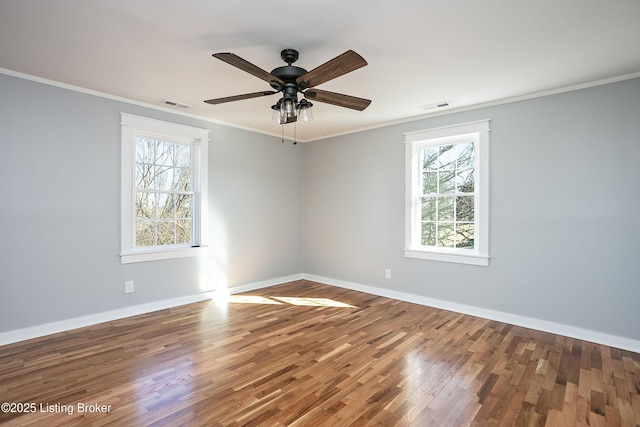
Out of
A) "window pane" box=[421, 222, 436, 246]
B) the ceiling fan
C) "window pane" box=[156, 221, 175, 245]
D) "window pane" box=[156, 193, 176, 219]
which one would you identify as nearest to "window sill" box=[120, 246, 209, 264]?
"window pane" box=[156, 221, 175, 245]

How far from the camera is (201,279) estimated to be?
175 inches

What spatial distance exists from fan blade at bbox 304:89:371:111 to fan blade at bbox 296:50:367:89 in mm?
102

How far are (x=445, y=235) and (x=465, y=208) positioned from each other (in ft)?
1.44

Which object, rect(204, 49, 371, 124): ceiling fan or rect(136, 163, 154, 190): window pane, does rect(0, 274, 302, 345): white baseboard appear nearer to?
rect(136, 163, 154, 190): window pane

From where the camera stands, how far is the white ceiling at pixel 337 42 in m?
2.03

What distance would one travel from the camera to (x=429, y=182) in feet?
14.5

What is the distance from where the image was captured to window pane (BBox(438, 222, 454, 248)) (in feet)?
13.8

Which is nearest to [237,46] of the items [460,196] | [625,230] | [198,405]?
[198,405]

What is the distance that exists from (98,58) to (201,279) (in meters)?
2.83

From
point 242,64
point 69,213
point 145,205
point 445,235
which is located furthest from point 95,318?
point 445,235

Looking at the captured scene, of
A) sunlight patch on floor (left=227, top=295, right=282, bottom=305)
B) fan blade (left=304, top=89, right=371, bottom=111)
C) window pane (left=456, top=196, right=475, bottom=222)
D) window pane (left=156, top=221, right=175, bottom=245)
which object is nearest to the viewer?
fan blade (left=304, top=89, right=371, bottom=111)

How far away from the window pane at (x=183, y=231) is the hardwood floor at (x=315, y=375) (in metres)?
1.04

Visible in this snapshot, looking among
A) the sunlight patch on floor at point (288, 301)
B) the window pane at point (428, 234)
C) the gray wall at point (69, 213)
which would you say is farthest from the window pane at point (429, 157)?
the gray wall at point (69, 213)

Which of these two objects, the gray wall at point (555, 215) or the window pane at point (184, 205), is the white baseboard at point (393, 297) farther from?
the window pane at point (184, 205)
